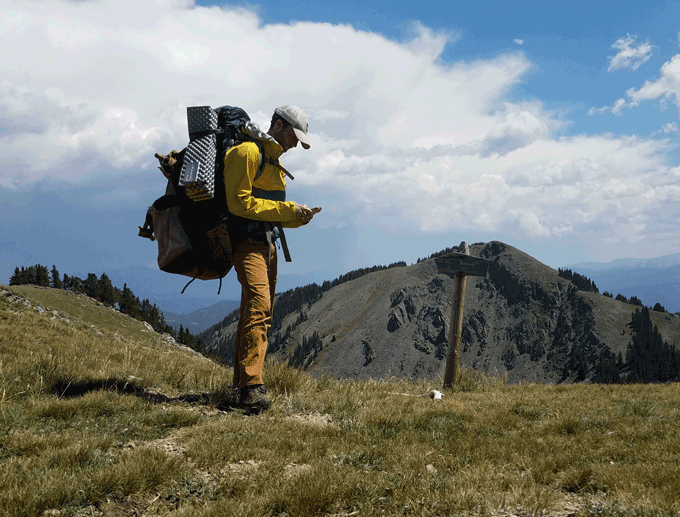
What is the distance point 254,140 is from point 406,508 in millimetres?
4447

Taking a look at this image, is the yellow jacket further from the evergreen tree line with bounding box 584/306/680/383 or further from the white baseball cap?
the evergreen tree line with bounding box 584/306/680/383

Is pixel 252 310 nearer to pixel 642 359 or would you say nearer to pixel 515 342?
pixel 642 359

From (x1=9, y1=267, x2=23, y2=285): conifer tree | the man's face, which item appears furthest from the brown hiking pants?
(x1=9, y1=267, x2=23, y2=285): conifer tree

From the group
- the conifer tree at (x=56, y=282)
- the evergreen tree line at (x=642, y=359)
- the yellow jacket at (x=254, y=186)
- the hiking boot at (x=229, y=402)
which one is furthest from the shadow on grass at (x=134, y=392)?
the evergreen tree line at (x=642, y=359)

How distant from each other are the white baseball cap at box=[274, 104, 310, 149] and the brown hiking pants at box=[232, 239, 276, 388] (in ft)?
4.85

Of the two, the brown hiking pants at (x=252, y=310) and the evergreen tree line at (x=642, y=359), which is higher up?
the brown hiking pants at (x=252, y=310)

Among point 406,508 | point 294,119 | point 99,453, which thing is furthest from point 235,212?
point 406,508

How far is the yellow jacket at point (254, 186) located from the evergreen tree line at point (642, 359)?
138506 millimetres

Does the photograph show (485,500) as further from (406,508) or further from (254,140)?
(254,140)

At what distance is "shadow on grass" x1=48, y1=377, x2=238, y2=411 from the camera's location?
18.8 ft

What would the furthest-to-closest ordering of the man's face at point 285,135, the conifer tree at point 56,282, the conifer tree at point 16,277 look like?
the conifer tree at point 56,282, the conifer tree at point 16,277, the man's face at point 285,135

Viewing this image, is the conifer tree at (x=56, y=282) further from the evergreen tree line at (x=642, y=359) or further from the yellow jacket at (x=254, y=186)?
the evergreen tree line at (x=642, y=359)

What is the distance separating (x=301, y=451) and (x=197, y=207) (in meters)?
3.22

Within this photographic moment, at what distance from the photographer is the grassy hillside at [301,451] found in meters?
3.25
